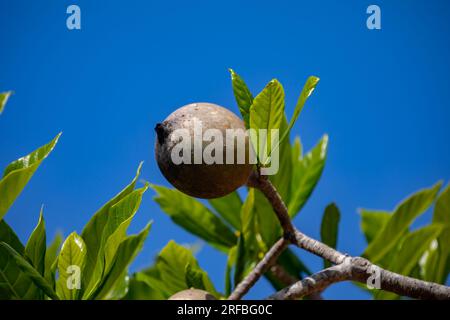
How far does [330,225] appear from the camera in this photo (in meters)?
2.54

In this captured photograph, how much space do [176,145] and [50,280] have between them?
26.5 inches

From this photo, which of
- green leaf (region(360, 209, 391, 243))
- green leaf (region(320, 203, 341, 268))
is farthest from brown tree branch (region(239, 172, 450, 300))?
green leaf (region(360, 209, 391, 243))

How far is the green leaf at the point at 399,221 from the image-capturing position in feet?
7.98

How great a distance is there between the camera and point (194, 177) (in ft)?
5.55

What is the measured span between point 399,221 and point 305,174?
493mm

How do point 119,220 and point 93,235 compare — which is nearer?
point 119,220

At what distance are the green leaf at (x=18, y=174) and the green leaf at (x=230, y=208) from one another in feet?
3.82

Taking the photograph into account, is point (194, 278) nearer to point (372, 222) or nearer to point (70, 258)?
point (70, 258)

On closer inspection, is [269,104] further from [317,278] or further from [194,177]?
[317,278]

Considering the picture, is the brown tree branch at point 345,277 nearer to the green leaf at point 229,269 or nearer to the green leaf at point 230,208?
the green leaf at point 229,269

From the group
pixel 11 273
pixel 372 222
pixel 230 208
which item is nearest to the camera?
pixel 11 273

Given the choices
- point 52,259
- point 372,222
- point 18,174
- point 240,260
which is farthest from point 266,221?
point 18,174

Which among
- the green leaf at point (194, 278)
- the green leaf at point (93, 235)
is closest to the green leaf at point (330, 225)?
the green leaf at point (194, 278)

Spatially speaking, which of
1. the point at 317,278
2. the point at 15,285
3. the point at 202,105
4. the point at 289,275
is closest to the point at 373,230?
the point at 289,275
